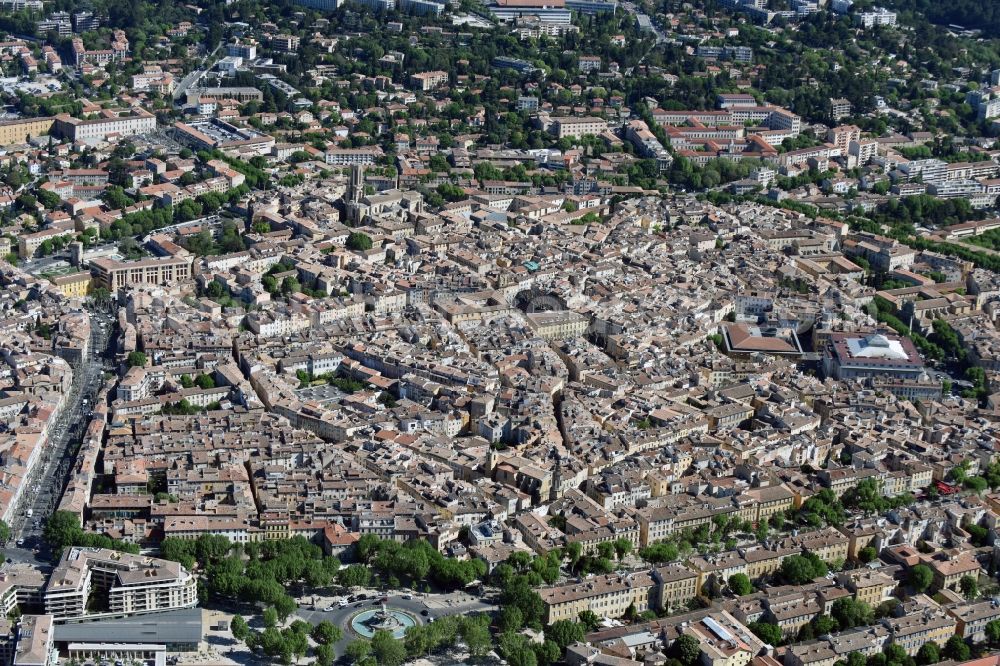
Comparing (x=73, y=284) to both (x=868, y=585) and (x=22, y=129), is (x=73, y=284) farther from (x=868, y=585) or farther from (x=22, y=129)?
(x=868, y=585)

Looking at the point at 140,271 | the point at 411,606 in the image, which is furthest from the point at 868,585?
the point at 140,271

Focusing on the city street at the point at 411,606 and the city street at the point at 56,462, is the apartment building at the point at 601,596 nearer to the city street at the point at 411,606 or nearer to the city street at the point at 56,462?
the city street at the point at 411,606

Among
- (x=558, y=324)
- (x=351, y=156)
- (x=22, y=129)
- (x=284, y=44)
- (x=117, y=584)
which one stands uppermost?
(x=284, y=44)

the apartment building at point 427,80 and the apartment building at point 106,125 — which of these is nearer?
the apartment building at point 106,125

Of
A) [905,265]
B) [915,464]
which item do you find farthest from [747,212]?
[915,464]

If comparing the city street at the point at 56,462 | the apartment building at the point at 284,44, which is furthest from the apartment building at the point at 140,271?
the apartment building at the point at 284,44

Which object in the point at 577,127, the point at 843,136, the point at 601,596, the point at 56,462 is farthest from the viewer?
the point at 843,136

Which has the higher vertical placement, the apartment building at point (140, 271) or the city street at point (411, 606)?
the apartment building at point (140, 271)
